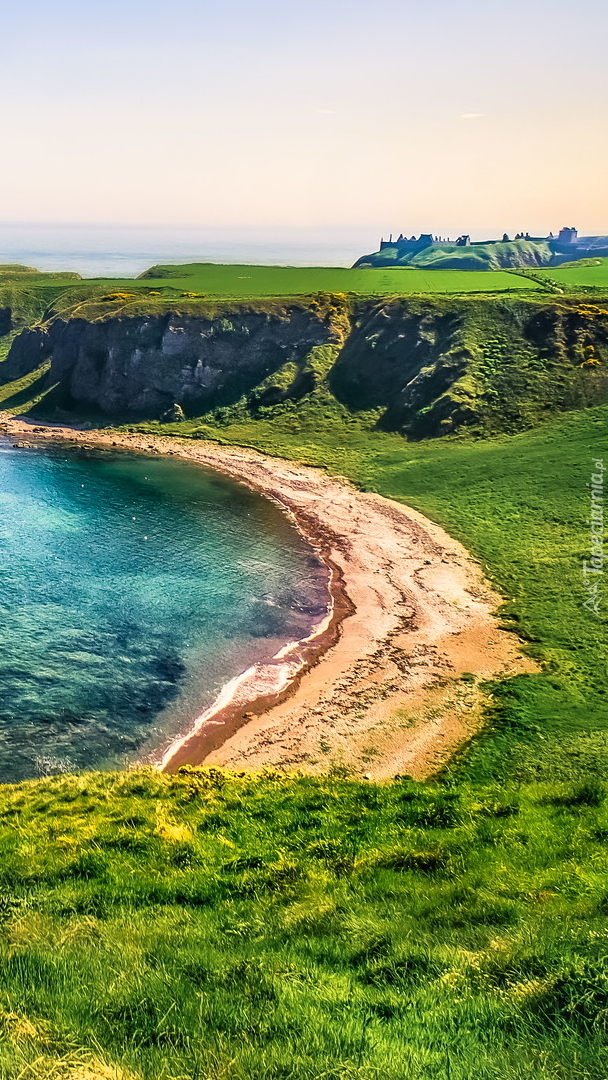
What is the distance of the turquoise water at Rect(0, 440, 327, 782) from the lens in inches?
1608

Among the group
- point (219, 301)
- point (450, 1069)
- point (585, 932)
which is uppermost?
point (219, 301)

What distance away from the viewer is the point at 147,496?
8444 centimetres

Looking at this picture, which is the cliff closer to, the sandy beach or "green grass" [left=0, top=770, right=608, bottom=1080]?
the sandy beach

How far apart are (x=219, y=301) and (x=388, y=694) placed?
101803mm

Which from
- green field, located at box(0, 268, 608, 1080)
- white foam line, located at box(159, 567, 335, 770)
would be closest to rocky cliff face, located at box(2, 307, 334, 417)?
white foam line, located at box(159, 567, 335, 770)

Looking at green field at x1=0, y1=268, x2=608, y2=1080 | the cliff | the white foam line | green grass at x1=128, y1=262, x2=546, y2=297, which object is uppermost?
green grass at x1=128, y1=262, x2=546, y2=297

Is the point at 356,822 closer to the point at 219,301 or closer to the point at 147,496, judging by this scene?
the point at 147,496

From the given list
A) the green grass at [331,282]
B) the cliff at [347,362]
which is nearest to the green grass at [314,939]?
the cliff at [347,362]

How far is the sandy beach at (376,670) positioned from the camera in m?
37.8

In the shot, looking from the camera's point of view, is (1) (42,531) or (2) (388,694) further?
(1) (42,531)

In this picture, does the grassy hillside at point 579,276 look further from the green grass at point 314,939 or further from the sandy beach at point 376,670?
the green grass at point 314,939

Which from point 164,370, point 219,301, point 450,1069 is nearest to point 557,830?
point 450,1069

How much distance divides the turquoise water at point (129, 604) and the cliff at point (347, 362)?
28880 millimetres

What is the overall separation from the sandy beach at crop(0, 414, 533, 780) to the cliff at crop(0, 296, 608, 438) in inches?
1226
